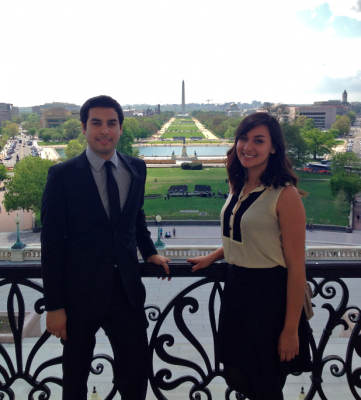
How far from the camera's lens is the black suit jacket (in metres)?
2.06

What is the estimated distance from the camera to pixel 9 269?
7.75 ft

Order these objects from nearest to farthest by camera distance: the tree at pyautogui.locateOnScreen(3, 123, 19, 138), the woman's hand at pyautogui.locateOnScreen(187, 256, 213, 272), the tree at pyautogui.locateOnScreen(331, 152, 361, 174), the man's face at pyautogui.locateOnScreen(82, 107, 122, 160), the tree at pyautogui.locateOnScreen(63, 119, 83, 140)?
the man's face at pyautogui.locateOnScreen(82, 107, 122, 160) → the woman's hand at pyautogui.locateOnScreen(187, 256, 213, 272) → the tree at pyautogui.locateOnScreen(331, 152, 361, 174) → the tree at pyautogui.locateOnScreen(63, 119, 83, 140) → the tree at pyautogui.locateOnScreen(3, 123, 19, 138)

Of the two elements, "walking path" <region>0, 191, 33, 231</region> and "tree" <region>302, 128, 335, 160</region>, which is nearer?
"walking path" <region>0, 191, 33, 231</region>

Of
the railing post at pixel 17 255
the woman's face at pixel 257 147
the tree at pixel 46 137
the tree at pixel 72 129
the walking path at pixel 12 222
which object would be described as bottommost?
the walking path at pixel 12 222

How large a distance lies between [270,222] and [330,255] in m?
13.7

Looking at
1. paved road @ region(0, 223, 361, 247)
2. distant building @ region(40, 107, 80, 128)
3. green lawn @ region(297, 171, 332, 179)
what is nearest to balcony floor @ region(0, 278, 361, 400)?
paved road @ region(0, 223, 361, 247)

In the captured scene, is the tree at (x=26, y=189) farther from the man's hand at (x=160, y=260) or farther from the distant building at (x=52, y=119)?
the distant building at (x=52, y=119)

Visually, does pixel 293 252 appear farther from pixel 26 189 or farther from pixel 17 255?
pixel 26 189

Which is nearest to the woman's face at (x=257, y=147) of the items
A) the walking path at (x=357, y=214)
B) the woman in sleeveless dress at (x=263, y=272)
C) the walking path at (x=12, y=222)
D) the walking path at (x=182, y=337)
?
the woman in sleeveless dress at (x=263, y=272)

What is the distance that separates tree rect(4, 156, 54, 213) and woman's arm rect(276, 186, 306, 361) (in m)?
23.6

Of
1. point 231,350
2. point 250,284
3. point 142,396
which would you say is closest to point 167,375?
point 142,396

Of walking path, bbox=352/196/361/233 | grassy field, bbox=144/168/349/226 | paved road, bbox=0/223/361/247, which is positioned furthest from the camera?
grassy field, bbox=144/168/349/226

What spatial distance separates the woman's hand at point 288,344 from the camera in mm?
2039

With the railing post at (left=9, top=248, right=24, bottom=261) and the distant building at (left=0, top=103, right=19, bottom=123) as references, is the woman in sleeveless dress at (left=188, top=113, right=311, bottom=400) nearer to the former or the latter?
the railing post at (left=9, top=248, right=24, bottom=261)
